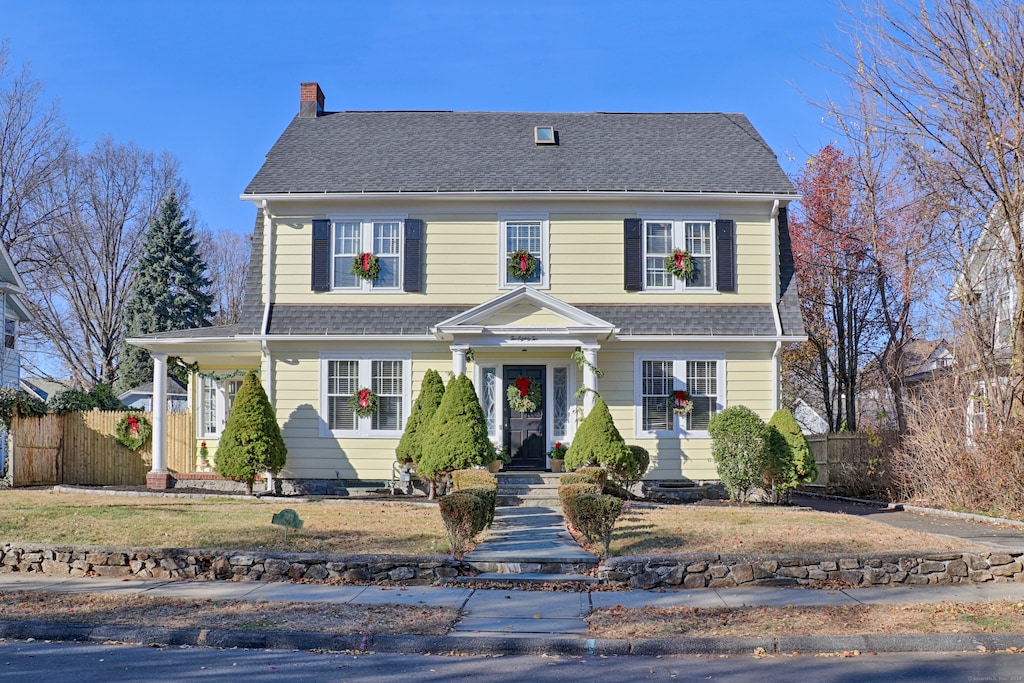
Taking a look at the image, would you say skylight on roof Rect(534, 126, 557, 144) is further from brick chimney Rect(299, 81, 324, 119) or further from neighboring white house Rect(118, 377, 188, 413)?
neighboring white house Rect(118, 377, 188, 413)

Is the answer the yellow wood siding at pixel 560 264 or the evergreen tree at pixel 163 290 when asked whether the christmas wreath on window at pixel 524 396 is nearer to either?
the yellow wood siding at pixel 560 264

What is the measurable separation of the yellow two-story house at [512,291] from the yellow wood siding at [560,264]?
0.03 metres

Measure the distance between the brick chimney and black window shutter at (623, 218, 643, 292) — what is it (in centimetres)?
844

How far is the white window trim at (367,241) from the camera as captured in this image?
19531 millimetres

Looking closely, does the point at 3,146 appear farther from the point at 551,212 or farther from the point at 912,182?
the point at 912,182

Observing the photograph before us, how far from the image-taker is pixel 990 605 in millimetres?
9422

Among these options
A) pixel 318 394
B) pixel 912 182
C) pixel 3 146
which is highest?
pixel 3 146

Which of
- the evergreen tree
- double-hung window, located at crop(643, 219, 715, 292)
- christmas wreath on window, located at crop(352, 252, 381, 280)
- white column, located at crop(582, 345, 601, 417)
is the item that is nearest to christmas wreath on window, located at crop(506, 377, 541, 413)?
white column, located at crop(582, 345, 601, 417)

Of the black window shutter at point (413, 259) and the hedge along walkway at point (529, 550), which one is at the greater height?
the black window shutter at point (413, 259)

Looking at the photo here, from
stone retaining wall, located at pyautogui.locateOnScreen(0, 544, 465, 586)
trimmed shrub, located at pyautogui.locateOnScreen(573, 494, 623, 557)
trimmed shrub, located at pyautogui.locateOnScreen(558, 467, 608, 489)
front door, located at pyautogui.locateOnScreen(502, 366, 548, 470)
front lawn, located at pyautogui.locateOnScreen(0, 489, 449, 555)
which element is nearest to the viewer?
stone retaining wall, located at pyautogui.locateOnScreen(0, 544, 465, 586)

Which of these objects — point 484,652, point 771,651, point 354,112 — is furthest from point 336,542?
point 354,112

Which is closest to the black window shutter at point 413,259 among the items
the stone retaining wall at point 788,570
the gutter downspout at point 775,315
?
the gutter downspout at point 775,315

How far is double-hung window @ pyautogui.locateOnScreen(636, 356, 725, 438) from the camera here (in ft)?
→ 62.9

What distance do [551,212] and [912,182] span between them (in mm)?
6840
